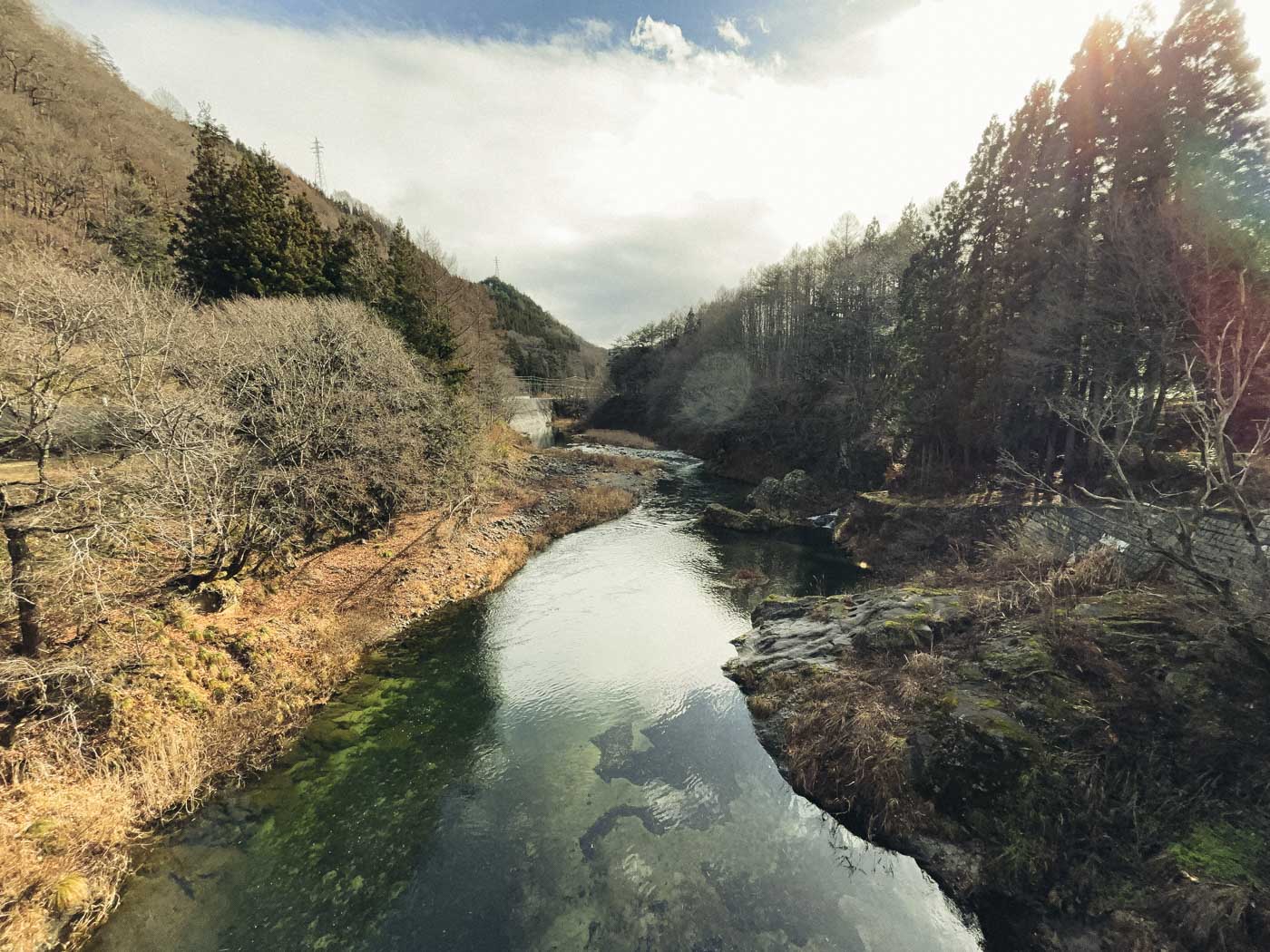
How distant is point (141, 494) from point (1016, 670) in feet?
57.9

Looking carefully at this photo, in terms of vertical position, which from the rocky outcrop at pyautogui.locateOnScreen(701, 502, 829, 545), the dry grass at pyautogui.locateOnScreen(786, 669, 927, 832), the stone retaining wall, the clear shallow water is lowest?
the clear shallow water

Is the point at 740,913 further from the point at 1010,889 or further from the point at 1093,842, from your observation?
the point at 1093,842

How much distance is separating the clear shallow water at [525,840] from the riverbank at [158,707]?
0.63m

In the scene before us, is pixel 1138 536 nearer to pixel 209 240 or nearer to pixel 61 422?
pixel 61 422

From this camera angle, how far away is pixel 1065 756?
8117 mm

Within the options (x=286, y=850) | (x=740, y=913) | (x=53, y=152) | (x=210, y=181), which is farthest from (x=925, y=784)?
(x=53, y=152)

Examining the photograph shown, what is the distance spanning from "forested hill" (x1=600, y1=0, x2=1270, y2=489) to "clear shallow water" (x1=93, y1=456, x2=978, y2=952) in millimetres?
8754

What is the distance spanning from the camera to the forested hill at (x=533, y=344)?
89625mm

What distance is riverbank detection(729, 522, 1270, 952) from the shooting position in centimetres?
653

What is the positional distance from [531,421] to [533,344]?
37921 mm

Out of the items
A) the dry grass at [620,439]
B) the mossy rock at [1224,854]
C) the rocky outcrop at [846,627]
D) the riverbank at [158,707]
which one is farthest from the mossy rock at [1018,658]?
the dry grass at [620,439]

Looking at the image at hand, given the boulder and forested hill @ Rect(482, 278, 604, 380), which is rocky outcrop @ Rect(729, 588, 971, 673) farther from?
forested hill @ Rect(482, 278, 604, 380)

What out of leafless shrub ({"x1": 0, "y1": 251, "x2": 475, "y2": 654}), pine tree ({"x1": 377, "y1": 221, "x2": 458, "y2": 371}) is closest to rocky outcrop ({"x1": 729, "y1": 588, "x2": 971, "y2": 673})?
leafless shrub ({"x1": 0, "y1": 251, "x2": 475, "y2": 654})

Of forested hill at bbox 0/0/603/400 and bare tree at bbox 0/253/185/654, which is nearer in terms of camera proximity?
bare tree at bbox 0/253/185/654
